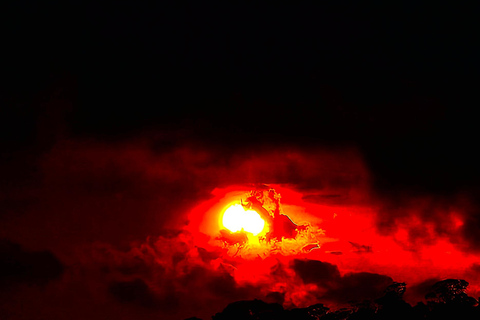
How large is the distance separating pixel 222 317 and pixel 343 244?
A: 6.51 m

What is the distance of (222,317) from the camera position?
30500 millimetres

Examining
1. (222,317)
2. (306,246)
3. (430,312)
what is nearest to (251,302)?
(222,317)

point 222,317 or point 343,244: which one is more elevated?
point 343,244

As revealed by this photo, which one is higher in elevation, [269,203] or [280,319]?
[269,203]

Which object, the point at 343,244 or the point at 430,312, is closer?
the point at 430,312

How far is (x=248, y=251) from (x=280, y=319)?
3794 mm

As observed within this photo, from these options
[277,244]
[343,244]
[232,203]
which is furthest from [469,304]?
[232,203]

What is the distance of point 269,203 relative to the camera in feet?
106

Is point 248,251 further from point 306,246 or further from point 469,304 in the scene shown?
point 469,304

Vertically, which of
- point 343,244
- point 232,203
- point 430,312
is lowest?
point 430,312

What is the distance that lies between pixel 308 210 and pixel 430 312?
6.98 metres

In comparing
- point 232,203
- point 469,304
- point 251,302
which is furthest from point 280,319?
point 469,304

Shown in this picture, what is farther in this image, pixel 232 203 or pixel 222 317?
pixel 232 203

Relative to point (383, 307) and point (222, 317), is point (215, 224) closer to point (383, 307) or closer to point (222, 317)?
point (222, 317)
